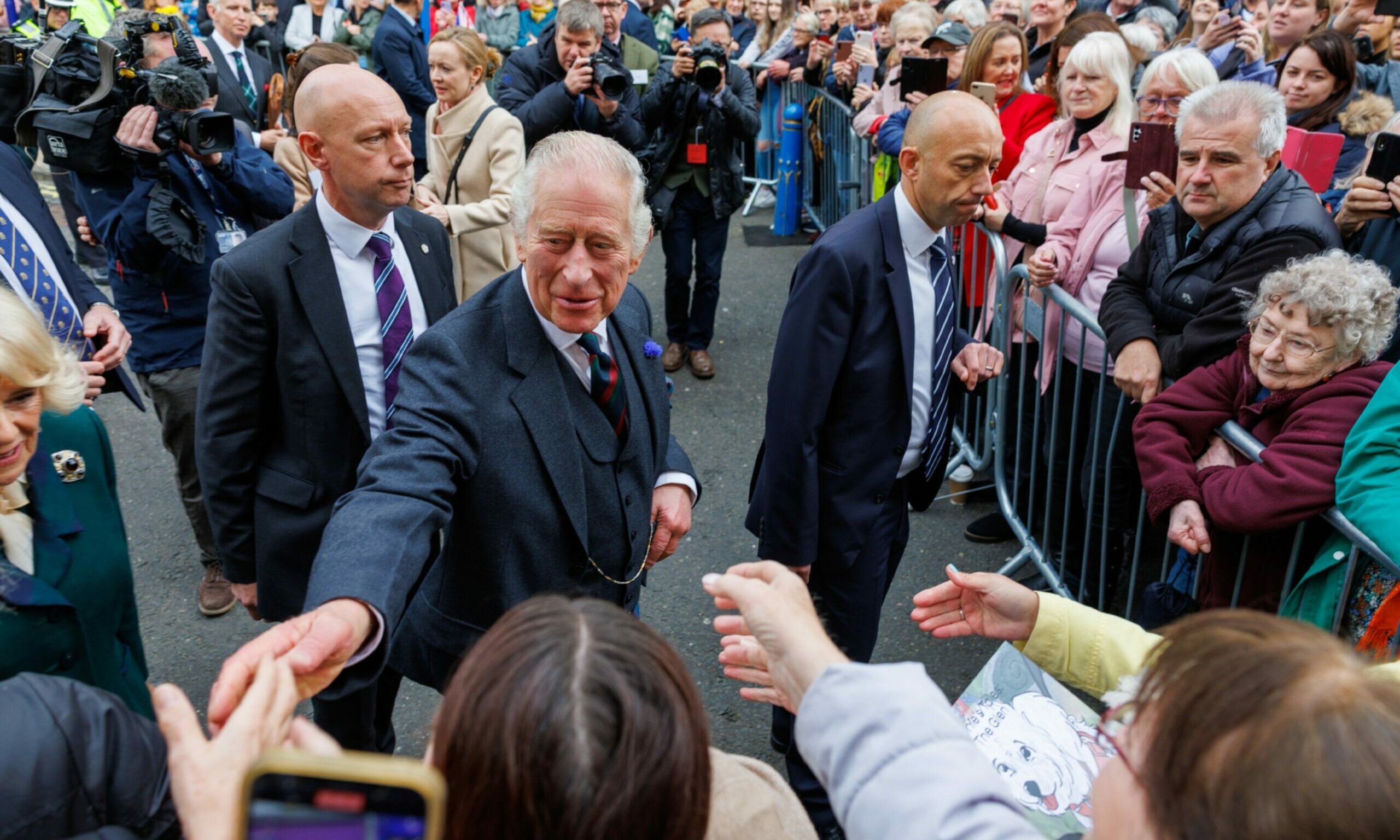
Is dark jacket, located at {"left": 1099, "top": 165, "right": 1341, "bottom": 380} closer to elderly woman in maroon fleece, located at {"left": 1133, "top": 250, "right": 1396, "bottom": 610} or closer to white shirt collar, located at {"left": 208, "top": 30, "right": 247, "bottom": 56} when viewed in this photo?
elderly woman in maroon fleece, located at {"left": 1133, "top": 250, "right": 1396, "bottom": 610}

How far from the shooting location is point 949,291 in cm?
307

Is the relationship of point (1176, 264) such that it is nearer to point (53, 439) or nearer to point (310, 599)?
point (310, 599)

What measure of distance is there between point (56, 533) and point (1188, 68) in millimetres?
4324

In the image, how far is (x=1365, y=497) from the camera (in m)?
2.42

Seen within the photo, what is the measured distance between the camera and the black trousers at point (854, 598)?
310cm

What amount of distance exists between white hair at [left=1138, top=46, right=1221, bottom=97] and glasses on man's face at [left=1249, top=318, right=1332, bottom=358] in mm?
1748

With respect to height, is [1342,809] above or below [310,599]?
above

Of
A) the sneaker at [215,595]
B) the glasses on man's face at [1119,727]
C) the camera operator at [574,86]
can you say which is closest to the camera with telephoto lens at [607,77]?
the camera operator at [574,86]

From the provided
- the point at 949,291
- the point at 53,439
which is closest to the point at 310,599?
the point at 53,439

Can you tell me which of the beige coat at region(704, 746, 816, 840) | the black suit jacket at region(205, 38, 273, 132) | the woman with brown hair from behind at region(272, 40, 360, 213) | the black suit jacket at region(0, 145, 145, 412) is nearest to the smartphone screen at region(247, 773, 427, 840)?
the beige coat at region(704, 746, 816, 840)

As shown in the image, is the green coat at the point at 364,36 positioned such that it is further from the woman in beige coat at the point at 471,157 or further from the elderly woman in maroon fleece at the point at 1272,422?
the elderly woman in maroon fleece at the point at 1272,422

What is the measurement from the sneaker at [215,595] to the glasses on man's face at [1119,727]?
3873mm

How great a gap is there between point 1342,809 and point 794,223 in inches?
344

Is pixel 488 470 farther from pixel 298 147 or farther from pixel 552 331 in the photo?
pixel 298 147
